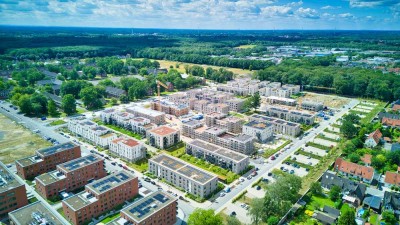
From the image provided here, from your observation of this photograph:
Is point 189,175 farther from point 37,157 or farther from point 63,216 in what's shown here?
point 37,157

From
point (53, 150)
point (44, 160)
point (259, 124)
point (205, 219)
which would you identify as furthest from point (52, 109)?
point (205, 219)

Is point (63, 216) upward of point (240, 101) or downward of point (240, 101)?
downward

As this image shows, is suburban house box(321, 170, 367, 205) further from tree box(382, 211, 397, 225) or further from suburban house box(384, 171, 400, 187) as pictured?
suburban house box(384, 171, 400, 187)

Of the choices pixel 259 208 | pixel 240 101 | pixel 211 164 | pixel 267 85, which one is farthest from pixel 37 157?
pixel 267 85

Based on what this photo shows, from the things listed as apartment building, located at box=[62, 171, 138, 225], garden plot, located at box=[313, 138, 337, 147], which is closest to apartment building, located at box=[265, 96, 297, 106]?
garden plot, located at box=[313, 138, 337, 147]

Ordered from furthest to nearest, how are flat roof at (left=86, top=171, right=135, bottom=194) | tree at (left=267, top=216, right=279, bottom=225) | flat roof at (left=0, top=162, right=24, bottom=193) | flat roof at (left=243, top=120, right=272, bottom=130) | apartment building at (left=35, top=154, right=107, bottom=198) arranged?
flat roof at (left=243, top=120, right=272, bottom=130), apartment building at (left=35, top=154, right=107, bottom=198), flat roof at (left=86, top=171, right=135, bottom=194), flat roof at (left=0, top=162, right=24, bottom=193), tree at (left=267, top=216, right=279, bottom=225)

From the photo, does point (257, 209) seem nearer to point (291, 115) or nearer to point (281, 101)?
point (291, 115)
